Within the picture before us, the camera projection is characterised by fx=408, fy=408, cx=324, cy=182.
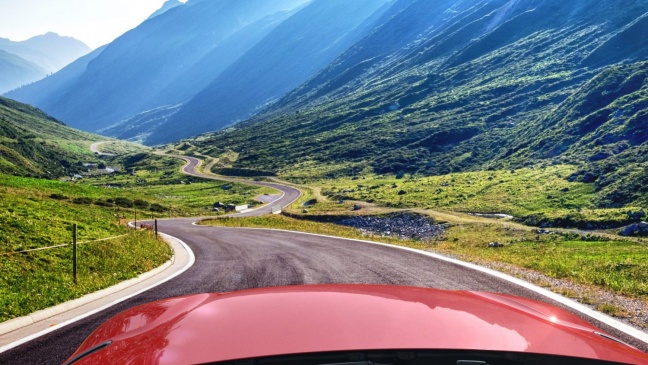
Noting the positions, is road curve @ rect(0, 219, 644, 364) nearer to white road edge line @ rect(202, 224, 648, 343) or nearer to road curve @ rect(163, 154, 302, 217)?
white road edge line @ rect(202, 224, 648, 343)

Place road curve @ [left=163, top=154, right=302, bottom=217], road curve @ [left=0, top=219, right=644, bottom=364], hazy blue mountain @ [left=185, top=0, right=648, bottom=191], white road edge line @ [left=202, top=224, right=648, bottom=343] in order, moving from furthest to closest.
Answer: hazy blue mountain @ [left=185, top=0, right=648, bottom=191]
road curve @ [left=163, top=154, right=302, bottom=217]
road curve @ [left=0, top=219, right=644, bottom=364]
white road edge line @ [left=202, top=224, right=648, bottom=343]

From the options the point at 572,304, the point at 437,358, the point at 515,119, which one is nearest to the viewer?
the point at 437,358

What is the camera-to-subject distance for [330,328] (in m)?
2.61

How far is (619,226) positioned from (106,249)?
138 ft

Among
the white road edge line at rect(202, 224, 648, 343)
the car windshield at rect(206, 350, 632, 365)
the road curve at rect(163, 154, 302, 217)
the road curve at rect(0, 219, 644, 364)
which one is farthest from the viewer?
the road curve at rect(163, 154, 302, 217)

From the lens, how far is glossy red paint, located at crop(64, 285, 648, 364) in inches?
95.4

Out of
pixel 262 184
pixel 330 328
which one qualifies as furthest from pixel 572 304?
pixel 262 184

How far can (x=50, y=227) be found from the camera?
1542cm

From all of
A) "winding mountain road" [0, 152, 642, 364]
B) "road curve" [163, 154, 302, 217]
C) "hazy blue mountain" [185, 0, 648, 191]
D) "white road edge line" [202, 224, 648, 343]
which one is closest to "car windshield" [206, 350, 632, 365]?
"winding mountain road" [0, 152, 642, 364]

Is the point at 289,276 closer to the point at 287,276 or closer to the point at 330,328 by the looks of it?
the point at 287,276

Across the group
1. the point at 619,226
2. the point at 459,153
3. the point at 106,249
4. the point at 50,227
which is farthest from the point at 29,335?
the point at 459,153

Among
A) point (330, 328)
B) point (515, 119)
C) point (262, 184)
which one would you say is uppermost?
point (515, 119)

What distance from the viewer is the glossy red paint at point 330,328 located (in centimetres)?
242

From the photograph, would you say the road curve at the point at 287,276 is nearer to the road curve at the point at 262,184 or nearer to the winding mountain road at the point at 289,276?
the winding mountain road at the point at 289,276
